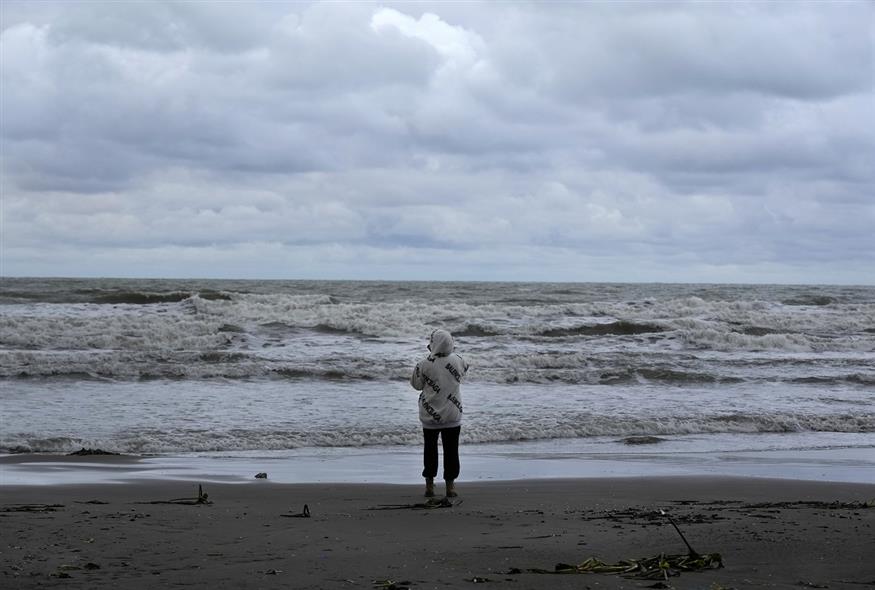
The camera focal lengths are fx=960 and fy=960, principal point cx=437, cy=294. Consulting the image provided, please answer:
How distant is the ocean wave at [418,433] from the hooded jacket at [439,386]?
442 cm

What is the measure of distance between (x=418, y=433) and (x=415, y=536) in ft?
22.6

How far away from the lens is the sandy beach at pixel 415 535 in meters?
5.15

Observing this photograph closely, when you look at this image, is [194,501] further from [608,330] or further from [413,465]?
[608,330]

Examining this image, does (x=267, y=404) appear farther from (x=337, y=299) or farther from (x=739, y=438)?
(x=337, y=299)

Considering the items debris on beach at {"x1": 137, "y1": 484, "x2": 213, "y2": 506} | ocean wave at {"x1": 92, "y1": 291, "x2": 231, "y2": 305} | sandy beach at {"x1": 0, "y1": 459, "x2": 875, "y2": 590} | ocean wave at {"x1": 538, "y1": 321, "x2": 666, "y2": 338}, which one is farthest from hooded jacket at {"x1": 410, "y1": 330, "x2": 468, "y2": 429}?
ocean wave at {"x1": 92, "y1": 291, "x2": 231, "y2": 305}

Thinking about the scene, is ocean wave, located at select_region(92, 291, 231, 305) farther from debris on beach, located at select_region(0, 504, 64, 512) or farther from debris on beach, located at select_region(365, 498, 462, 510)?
debris on beach, located at select_region(365, 498, 462, 510)

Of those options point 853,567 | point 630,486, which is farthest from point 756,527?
point 630,486

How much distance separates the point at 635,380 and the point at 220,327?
47.7 feet

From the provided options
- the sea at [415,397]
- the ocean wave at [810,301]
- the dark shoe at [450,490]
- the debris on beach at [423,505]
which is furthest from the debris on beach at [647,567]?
the ocean wave at [810,301]

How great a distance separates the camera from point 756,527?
21.2 ft

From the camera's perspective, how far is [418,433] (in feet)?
43.9

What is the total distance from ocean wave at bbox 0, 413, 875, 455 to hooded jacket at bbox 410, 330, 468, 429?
4422 mm

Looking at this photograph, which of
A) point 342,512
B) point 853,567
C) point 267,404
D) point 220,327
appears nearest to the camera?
point 853,567

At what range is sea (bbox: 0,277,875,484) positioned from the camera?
37.5ft
